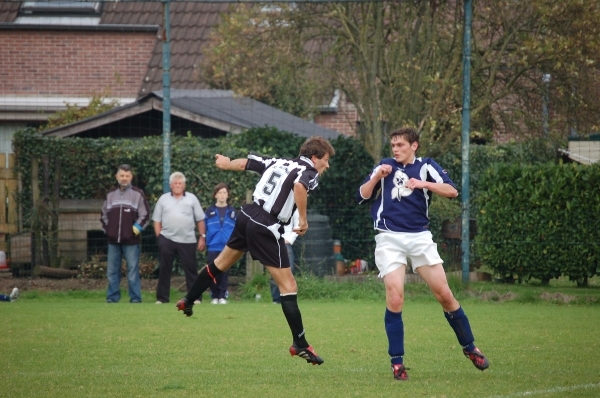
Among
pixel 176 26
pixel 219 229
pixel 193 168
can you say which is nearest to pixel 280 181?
pixel 219 229

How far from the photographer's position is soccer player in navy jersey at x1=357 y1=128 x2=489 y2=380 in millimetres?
7570

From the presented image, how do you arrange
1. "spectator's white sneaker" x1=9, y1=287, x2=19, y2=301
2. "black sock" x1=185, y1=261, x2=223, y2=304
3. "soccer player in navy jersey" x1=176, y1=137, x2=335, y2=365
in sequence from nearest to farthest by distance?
"soccer player in navy jersey" x1=176, y1=137, x2=335, y2=365 → "black sock" x1=185, y1=261, x2=223, y2=304 → "spectator's white sneaker" x1=9, y1=287, x2=19, y2=301

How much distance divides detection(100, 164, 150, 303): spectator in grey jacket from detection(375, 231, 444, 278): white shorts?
745cm

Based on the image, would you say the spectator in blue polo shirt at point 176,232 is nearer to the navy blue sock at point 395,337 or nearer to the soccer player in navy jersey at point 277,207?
the soccer player in navy jersey at point 277,207

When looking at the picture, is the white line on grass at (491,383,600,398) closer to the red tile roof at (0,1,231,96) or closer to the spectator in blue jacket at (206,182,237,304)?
the spectator in blue jacket at (206,182,237,304)

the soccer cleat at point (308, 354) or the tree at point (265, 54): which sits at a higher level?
the tree at point (265, 54)

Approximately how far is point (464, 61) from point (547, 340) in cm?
627

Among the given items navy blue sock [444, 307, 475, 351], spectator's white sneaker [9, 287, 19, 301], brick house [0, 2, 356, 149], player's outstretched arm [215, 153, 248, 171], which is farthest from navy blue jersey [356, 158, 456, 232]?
brick house [0, 2, 356, 149]

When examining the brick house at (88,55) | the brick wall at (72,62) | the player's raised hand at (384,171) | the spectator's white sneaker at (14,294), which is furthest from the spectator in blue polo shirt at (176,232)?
the brick wall at (72,62)

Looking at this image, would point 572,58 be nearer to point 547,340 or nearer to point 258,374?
point 547,340

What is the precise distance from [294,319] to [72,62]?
18.8 metres

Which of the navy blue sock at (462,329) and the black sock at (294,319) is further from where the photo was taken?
the black sock at (294,319)

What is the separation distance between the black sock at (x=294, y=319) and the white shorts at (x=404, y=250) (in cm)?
87

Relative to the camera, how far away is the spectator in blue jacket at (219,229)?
14453mm
